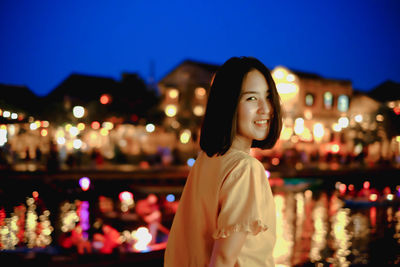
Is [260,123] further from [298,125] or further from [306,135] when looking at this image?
[306,135]

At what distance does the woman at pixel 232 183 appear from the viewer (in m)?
1.22

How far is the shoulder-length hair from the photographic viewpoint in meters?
1.41

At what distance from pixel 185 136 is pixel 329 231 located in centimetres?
1959

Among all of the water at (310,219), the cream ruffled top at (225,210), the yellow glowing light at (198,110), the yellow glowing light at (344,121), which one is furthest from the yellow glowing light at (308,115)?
the cream ruffled top at (225,210)

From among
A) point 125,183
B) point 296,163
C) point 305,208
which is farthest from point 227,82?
point 296,163

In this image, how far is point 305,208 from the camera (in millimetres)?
16078

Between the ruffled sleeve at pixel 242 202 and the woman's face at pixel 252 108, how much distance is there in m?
0.19

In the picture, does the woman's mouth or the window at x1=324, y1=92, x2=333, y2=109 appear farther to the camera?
the window at x1=324, y1=92, x2=333, y2=109

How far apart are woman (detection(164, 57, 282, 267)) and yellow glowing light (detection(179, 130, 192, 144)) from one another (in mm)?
28734

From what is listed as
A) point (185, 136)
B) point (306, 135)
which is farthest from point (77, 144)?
point (306, 135)

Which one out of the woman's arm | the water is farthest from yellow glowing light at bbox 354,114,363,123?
the woman's arm

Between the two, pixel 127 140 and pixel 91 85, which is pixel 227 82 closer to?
pixel 127 140

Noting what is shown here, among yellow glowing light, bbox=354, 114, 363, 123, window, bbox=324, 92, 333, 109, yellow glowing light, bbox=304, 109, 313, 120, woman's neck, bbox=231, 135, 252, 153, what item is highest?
window, bbox=324, 92, 333, 109

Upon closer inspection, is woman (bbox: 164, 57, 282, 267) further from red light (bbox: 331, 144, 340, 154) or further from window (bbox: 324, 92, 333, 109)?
window (bbox: 324, 92, 333, 109)
